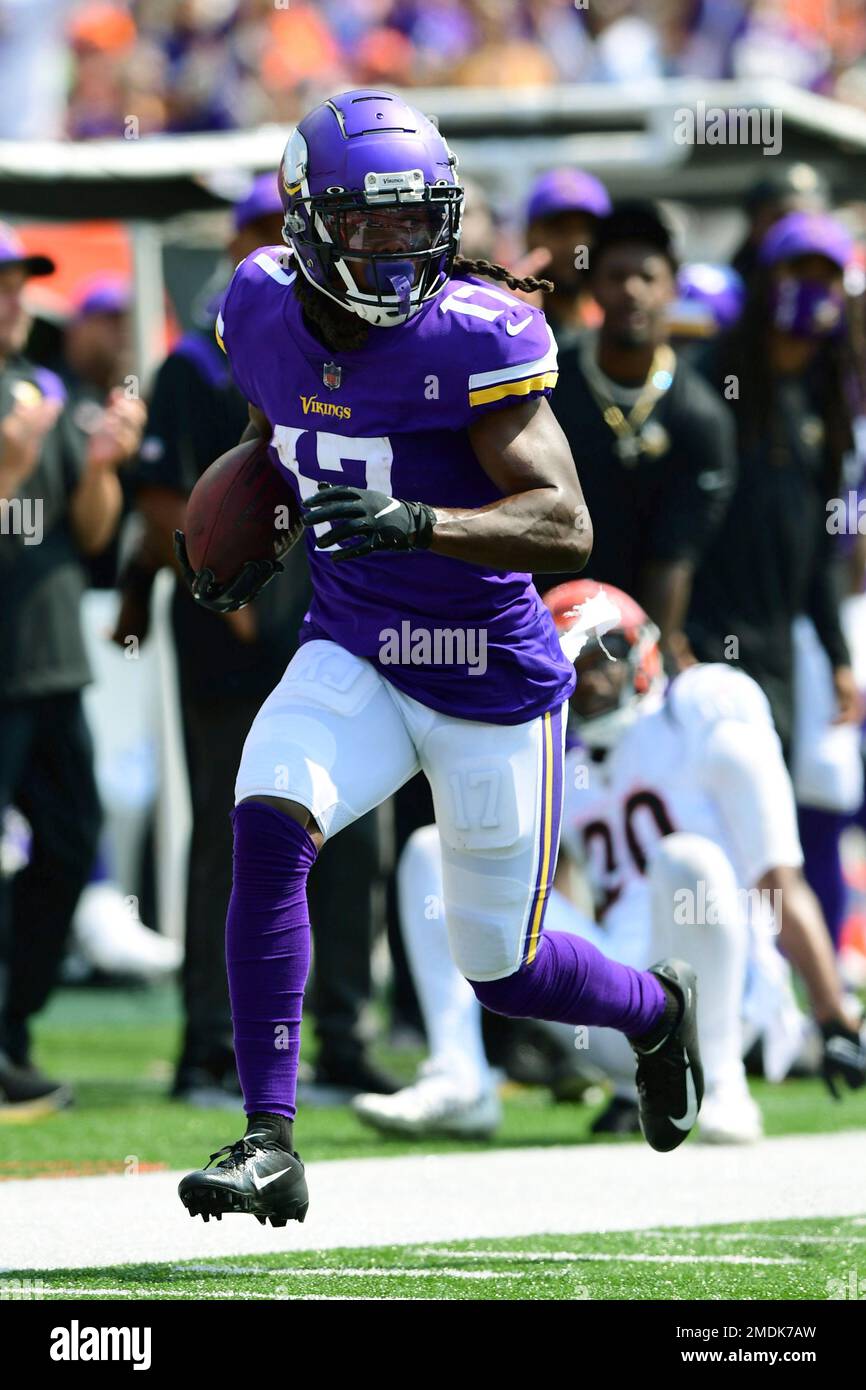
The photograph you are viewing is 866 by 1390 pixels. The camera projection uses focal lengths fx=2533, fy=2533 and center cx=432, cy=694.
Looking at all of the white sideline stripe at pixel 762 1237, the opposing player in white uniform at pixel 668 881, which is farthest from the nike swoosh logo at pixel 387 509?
the opposing player in white uniform at pixel 668 881

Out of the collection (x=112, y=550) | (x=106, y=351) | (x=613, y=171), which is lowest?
(x=112, y=550)

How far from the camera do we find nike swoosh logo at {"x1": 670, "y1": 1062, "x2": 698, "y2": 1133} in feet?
15.9

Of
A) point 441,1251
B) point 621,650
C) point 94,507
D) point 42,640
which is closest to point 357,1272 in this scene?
point 441,1251

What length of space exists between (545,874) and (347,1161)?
1.45 meters

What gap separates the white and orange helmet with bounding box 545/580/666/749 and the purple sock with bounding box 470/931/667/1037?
1090 mm

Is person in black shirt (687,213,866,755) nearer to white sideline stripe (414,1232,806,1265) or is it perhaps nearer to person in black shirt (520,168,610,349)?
person in black shirt (520,168,610,349)

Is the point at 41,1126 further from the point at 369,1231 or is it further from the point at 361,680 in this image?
the point at 361,680

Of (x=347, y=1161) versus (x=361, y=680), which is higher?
(x=361, y=680)

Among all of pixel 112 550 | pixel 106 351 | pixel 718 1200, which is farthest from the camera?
pixel 106 351

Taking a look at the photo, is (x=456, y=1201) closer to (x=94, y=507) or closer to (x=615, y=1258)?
(x=615, y=1258)

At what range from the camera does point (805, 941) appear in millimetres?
6582
